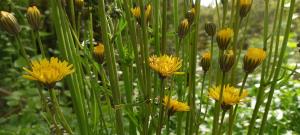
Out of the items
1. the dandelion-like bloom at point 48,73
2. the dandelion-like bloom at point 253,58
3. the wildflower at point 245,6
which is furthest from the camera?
the wildflower at point 245,6

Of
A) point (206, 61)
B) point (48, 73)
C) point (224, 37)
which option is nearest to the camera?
point (48, 73)

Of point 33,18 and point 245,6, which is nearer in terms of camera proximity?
point 33,18

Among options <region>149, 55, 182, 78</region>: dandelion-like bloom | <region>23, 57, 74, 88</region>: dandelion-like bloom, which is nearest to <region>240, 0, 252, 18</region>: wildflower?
<region>149, 55, 182, 78</region>: dandelion-like bloom

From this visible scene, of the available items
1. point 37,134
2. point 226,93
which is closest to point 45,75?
point 226,93

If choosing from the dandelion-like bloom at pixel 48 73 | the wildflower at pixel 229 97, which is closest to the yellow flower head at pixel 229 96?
the wildflower at pixel 229 97

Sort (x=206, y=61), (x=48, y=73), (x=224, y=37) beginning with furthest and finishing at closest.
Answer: (x=206, y=61), (x=224, y=37), (x=48, y=73)

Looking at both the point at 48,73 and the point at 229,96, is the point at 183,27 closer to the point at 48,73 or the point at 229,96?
the point at 229,96

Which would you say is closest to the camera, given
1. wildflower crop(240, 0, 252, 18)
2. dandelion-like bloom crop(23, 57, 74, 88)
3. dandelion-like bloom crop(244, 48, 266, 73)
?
dandelion-like bloom crop(23, 57, 74, 88)

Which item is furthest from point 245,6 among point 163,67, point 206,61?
point 163,67

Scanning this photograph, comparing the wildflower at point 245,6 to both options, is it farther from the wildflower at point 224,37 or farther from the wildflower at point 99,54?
the wildflower at point 99,54

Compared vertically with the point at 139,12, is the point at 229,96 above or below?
below

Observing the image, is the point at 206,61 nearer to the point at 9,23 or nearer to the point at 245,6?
the point at 245,6

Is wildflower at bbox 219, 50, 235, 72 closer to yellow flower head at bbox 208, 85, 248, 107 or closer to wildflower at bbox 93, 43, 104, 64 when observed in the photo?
yellow flower head at bbox 208, 85, 248, 107
